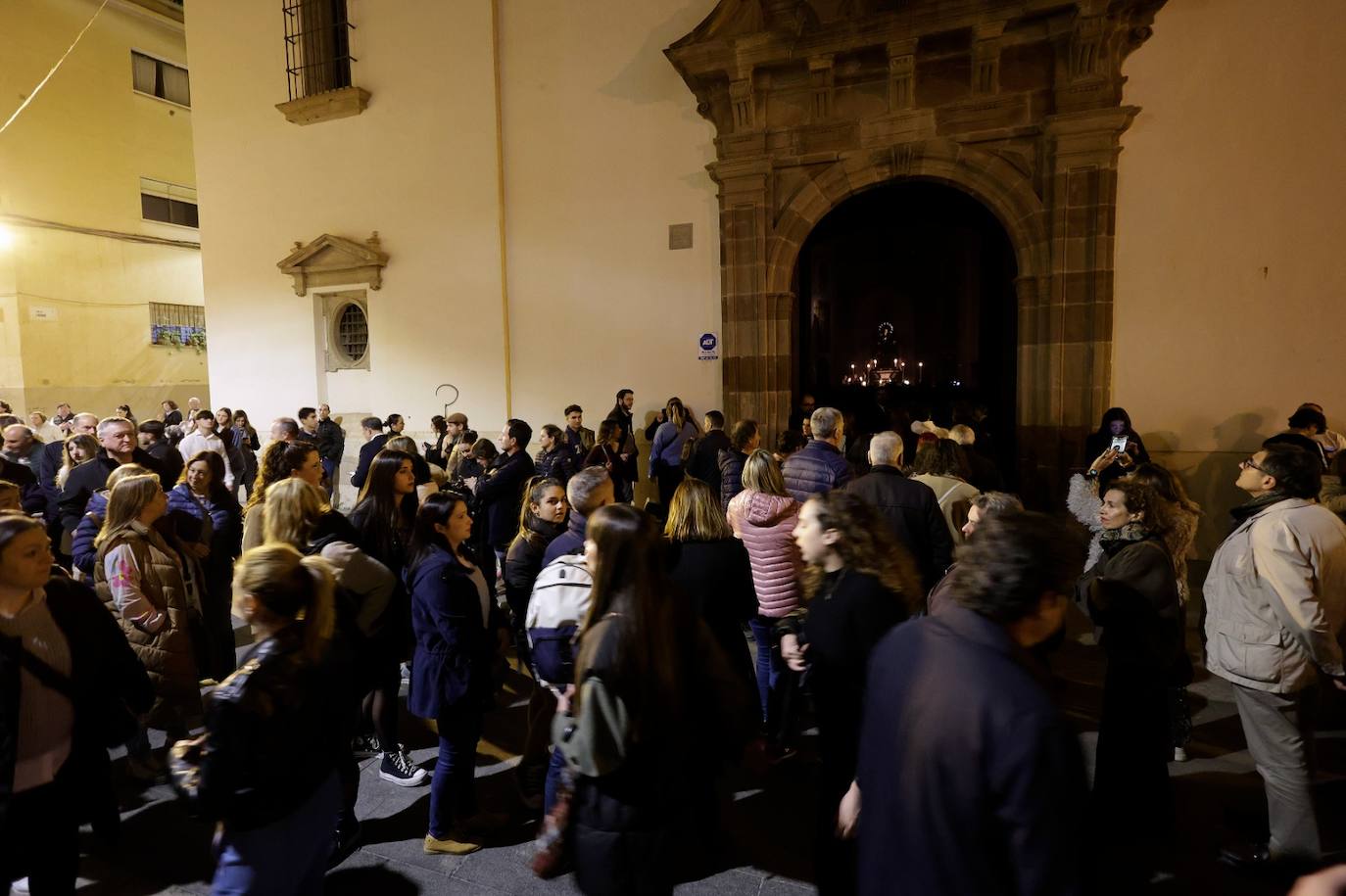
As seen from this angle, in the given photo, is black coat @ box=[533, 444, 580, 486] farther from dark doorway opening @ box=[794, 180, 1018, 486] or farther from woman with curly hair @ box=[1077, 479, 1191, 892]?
dark doorway opening @ box=[794, 180, 1018, 486]

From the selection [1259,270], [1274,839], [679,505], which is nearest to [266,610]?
[679,505]

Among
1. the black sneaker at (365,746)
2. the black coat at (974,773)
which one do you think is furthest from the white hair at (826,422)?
the black coat at (974,773)

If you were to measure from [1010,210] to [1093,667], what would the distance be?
578 cm

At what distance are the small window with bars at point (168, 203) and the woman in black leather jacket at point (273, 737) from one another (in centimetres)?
2256

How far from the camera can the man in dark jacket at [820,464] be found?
5391 millimetres

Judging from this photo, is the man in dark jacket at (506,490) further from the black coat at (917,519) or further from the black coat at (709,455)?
the black coat at (917,519)

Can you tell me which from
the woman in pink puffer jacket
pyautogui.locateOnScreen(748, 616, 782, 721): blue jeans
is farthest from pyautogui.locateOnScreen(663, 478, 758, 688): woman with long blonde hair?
pyautogui.locateOnScreen(748, 616, 782, 721): blue jeans

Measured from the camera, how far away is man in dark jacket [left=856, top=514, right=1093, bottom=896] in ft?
4.82

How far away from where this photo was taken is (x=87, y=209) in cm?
1841

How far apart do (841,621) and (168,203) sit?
23922mm

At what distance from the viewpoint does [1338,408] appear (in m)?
7.97

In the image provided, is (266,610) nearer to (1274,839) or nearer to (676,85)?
(1274,839)

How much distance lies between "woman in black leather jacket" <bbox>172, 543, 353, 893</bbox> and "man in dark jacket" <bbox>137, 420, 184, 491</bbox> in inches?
203

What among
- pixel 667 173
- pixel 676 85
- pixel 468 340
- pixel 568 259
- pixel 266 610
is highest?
pixel 676 85
